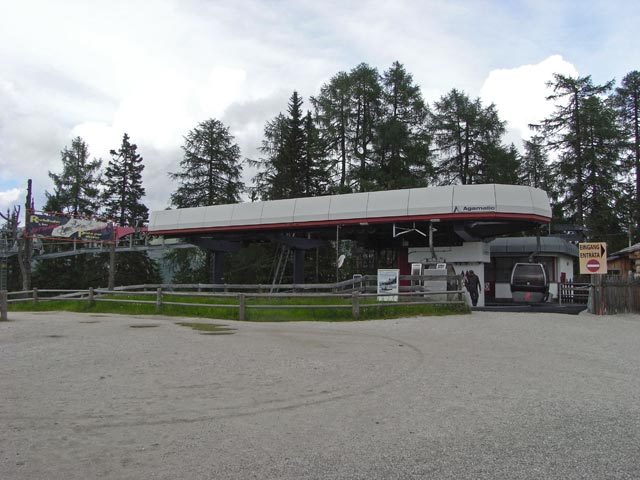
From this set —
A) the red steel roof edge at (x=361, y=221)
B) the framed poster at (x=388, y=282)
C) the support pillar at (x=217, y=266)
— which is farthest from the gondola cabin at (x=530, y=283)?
the support pillar at (x=217, y=266)

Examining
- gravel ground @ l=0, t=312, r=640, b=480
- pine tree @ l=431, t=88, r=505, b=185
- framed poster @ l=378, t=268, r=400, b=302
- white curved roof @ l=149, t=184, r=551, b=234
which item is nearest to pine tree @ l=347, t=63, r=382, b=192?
pine tree @ l=431, t=88, r=505, b=185

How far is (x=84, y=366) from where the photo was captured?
8734mm

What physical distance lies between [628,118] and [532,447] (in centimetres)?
5296

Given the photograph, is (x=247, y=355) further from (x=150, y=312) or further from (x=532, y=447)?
(x=150, y=312)

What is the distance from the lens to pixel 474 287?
Result: 24469 millimetres

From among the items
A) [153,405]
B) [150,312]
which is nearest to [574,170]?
[150,312]

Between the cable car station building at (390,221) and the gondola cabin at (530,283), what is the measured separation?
1716 millimetres

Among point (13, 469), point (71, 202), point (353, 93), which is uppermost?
point (353, 93)

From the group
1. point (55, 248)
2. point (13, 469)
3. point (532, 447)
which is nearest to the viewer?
point (13, 469)

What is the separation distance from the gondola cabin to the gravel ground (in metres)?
14.1

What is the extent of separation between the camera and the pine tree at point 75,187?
5472 centimetres

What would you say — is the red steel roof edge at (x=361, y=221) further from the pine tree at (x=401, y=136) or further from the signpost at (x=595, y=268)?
the pine tree at (x=401, y=136)

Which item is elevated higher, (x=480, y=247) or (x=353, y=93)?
(x=353, y=93)

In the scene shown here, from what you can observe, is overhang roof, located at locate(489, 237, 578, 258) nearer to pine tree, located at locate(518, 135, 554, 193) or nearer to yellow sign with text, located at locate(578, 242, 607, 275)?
yellow sign with text, located at locate(578, 242, 607, 275)
